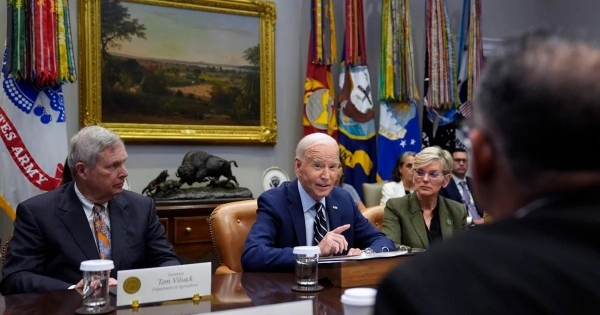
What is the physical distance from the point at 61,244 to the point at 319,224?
1.07 meters

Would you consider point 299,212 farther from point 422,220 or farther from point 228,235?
point 422,220

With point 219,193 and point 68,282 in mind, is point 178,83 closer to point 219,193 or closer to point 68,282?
point 219,193

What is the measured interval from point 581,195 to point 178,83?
4809 millimetres

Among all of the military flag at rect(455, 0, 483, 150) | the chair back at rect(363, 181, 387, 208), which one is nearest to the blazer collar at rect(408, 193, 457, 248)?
the chair back at rect(363, 181, 387, 208)

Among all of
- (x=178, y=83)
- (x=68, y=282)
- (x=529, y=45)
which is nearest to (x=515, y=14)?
(x=178, y=83)

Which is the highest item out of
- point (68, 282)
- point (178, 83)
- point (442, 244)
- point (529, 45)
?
point (178, 83)

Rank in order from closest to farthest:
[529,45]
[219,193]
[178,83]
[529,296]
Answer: [529,296] < [529,45] < [219,193] < [178,83]

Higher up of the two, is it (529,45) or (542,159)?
(529,45)

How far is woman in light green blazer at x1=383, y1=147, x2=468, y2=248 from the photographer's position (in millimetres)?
3146

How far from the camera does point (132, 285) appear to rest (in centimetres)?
170

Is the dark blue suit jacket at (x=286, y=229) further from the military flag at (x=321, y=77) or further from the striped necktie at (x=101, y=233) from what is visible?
the military flag at (x=321, y=77)

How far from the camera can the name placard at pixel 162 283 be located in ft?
5.53

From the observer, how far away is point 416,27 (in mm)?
6277

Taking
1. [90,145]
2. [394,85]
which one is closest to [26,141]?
[90,145]
